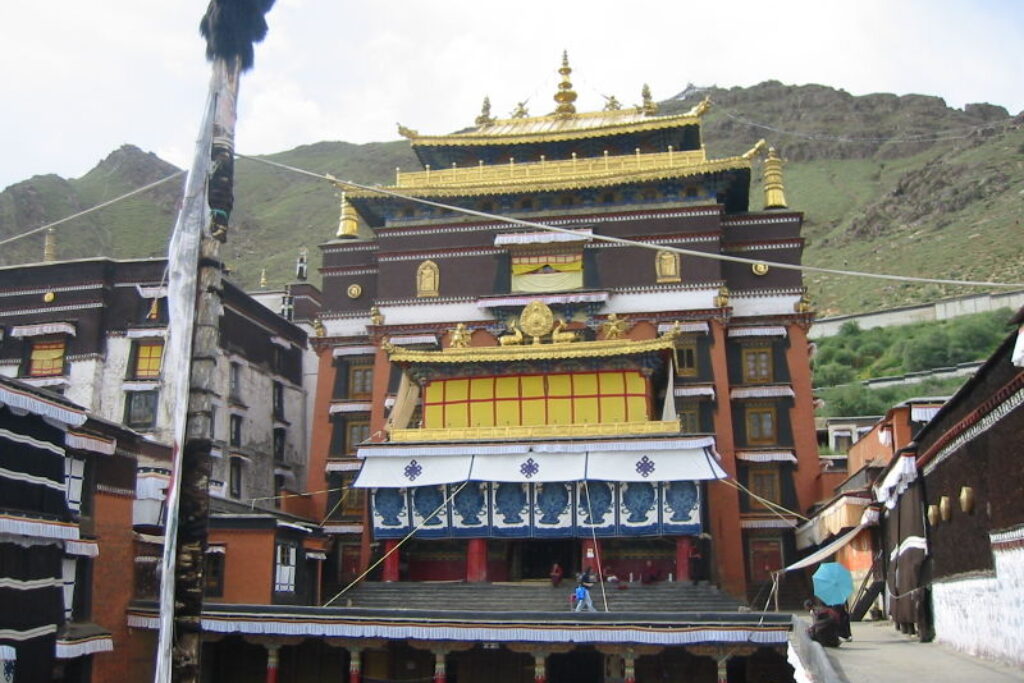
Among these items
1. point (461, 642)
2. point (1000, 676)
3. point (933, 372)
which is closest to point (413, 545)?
point (461, 642)

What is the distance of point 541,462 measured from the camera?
102 ft

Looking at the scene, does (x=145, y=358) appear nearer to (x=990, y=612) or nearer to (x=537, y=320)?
(x=537, y=320)

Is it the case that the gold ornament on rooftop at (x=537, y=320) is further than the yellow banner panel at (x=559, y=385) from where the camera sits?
Yes

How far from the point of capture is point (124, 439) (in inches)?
956

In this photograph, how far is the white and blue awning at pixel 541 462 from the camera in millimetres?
30312

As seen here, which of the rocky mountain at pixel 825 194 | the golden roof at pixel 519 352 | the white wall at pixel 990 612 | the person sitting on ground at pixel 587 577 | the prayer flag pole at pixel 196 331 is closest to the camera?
the prayer flag pole at pixel 196 331

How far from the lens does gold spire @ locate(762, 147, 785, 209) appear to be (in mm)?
39438

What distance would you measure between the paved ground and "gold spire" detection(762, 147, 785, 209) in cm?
2371

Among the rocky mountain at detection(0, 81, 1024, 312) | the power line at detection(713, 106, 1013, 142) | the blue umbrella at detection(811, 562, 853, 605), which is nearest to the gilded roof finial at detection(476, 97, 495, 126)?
the blue umbrella at detection(811, 562, 853, 605)

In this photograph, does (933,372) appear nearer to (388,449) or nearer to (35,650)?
(388,449)

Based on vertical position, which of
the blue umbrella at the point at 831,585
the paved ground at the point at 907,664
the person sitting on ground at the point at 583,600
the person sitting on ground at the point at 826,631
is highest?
the blue umbrella at the point at 831,585

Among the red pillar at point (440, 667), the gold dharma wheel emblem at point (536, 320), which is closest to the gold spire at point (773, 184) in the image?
the gold dharma wheel emblem at point (536, 320)

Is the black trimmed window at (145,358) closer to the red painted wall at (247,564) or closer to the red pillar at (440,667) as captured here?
the red painted wall at (247,564)

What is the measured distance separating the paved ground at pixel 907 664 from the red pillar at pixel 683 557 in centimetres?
1134
